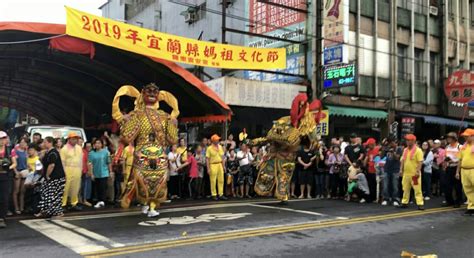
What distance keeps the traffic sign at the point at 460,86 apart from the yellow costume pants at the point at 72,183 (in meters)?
18.4

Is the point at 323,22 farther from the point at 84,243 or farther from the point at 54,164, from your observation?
the point at 84,243

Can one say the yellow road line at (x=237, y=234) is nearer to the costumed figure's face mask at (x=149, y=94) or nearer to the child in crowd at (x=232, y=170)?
the costumed figure's face mask at (x=149, y=94)

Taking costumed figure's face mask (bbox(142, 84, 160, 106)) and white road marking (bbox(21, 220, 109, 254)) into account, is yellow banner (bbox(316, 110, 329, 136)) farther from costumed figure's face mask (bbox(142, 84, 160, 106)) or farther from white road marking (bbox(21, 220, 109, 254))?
white road marking (bbox(21, 220, 109, 254))

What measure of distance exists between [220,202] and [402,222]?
4.30 m

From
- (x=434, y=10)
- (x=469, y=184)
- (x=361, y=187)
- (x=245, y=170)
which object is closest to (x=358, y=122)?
(x=434, y=10)

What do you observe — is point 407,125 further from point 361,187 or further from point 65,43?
point 65,43

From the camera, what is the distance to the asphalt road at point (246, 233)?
20.0ft

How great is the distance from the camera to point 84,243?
643 cm

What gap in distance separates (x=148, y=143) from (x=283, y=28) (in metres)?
12.5

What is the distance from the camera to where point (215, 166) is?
11.7 m

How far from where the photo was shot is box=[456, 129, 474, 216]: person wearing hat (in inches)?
380

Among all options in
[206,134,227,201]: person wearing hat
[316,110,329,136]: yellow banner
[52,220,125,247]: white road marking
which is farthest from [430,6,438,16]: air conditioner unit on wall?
[52,220,125,247]: white road marking

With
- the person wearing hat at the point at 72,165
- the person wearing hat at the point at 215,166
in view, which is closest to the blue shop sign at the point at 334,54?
the person wearing hat at the point at 215,166

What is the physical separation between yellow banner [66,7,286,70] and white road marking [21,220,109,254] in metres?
4.49
